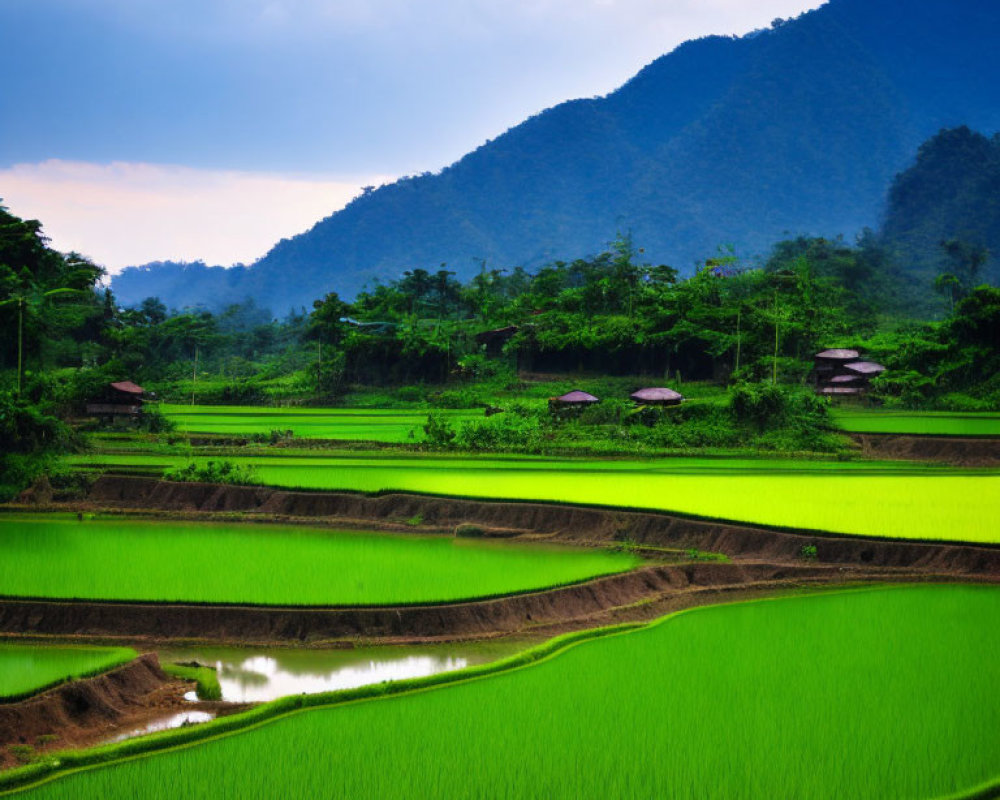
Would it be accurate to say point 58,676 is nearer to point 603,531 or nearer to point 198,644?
A: point 198,644

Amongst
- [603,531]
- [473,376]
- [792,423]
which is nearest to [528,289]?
[473,376]

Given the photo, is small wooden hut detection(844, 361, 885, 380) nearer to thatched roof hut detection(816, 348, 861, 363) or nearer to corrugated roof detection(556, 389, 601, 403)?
thatched roof hut detection(816, 348, 861, 363)

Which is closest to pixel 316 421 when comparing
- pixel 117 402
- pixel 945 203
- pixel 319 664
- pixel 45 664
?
pixel 117 402

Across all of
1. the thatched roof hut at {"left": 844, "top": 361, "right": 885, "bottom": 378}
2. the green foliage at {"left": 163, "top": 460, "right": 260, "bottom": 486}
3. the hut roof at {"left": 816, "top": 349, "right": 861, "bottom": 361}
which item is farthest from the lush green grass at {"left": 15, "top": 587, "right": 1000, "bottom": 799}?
the hut roof at {"left": 816, "top": 349, "right": 861, "bottom": 361}

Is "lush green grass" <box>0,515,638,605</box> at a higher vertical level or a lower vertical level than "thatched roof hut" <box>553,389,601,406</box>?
lower

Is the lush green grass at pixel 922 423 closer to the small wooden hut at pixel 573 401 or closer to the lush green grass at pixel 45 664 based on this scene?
the small wooden hut at pixel 573 401

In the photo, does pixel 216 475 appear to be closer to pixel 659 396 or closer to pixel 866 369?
pixel 659 396
